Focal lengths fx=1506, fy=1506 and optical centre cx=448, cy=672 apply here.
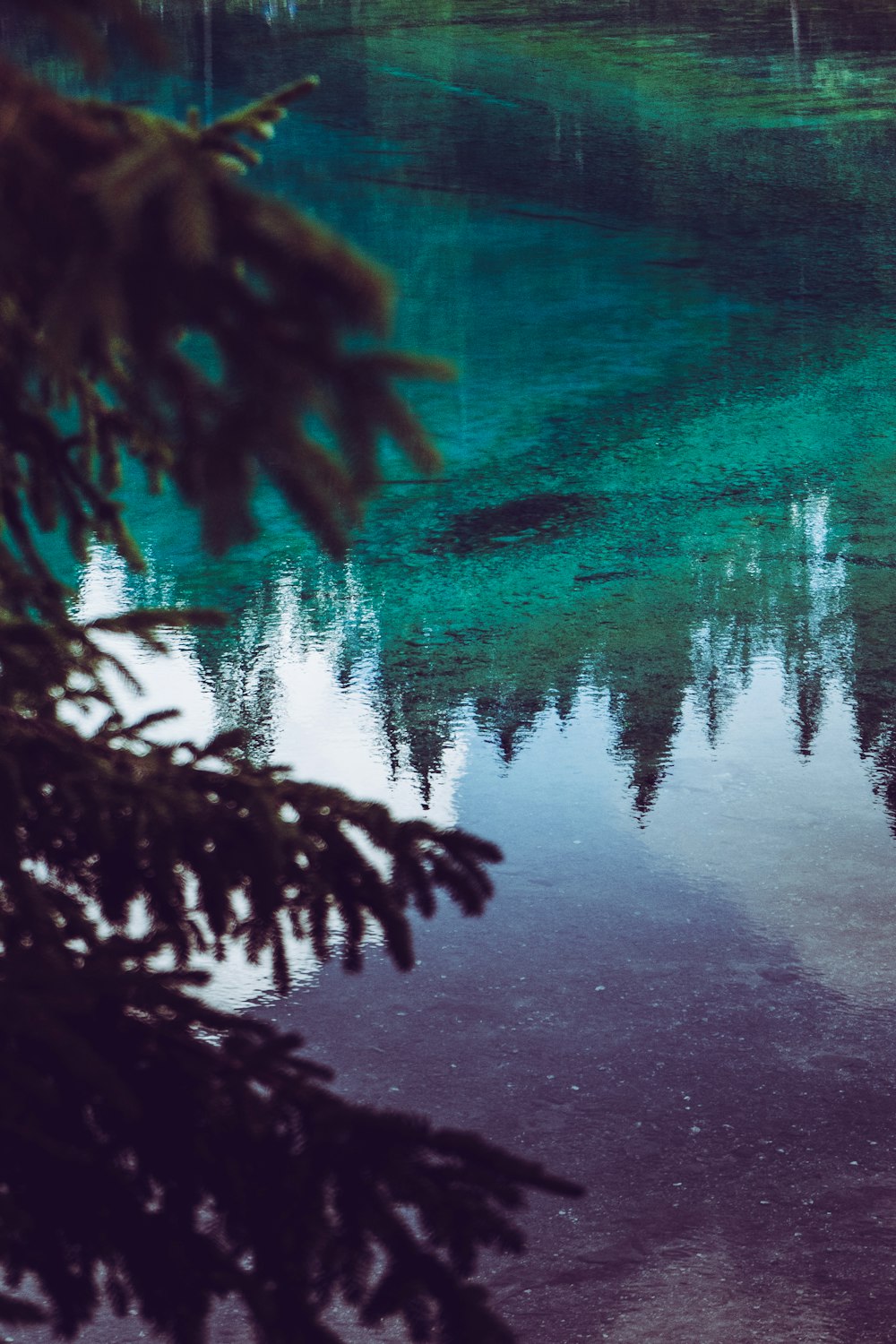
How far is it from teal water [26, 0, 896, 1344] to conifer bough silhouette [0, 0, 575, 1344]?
97.5 inches

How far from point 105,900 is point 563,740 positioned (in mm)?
5983

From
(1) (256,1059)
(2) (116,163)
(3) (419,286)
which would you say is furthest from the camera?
(3) (419,286)

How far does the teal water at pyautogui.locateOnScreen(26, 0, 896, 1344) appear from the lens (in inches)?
211

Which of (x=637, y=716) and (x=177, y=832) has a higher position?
(x=177, y=832)

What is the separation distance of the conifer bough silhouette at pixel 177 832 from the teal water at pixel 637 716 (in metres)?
2.48

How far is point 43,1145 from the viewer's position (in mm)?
2348

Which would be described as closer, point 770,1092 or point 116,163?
point 116,163

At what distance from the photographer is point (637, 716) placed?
30.3ft

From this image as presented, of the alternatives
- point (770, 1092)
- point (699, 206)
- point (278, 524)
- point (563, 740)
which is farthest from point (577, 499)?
point (699, 206)

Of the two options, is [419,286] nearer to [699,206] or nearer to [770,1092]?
[699,206]

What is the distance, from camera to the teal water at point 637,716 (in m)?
5.35

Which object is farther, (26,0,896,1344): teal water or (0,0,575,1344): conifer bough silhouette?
(26,0,896,1344): teal water

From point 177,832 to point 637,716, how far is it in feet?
21.3

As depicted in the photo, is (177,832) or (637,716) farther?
(637,716)
